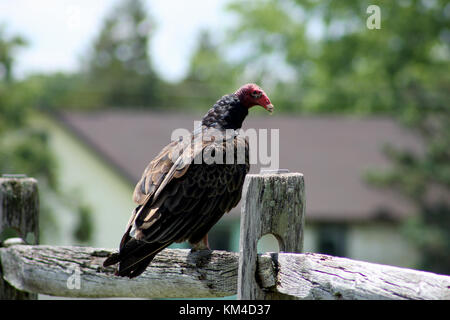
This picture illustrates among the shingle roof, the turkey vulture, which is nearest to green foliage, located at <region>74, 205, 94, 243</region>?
the shingle roof

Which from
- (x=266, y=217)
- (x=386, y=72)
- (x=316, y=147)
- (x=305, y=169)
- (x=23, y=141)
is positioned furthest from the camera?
(x=386, y=72)

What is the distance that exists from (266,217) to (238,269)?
0.84 feet

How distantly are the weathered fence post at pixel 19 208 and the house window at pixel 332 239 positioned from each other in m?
11.7

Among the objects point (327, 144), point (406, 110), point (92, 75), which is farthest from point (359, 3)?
point (92, 75)

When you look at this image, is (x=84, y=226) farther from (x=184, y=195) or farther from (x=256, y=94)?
(x=184, y=195)

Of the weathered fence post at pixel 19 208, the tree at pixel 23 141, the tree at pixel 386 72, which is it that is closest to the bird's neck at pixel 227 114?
the weathered fence post at pixel 19 208

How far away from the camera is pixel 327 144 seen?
685 inches

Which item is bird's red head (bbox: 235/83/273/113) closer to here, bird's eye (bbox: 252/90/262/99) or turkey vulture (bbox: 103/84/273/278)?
bird's eye (bbox: 252/90/262/99)

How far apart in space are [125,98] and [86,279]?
3768 centimetres

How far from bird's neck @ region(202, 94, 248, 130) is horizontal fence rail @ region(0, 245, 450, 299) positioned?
0.81 meters

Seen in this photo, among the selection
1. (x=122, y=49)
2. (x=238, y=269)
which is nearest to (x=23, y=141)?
(x=238, y=269)

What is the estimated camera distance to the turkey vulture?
2.77 meters

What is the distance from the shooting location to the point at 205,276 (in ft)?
9.27

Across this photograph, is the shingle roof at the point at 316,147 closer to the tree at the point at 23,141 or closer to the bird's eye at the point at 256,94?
the tree at the point at 23,141
